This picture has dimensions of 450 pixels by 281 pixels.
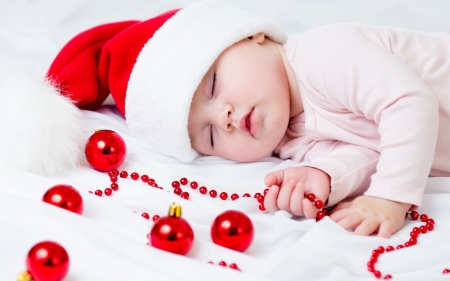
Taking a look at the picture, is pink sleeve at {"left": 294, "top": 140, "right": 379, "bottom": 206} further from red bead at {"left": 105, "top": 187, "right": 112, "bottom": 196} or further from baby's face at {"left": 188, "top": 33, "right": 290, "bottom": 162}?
red bead at {"left": 105, "top": 187, "right": 112, "bottom": 196}

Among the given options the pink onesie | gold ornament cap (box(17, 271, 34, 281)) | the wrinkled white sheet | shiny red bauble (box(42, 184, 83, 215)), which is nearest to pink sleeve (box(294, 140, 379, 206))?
the pink onesie

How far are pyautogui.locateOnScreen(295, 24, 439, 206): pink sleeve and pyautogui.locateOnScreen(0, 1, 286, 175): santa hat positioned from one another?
22 cm

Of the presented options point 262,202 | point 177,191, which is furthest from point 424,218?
point 177,191

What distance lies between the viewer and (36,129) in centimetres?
137

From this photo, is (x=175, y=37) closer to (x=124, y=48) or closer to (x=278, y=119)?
(x=124, y=48)

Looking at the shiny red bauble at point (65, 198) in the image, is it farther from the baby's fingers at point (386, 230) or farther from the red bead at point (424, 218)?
the red bead at point (424, 218)

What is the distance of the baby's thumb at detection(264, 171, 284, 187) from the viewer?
133 cm

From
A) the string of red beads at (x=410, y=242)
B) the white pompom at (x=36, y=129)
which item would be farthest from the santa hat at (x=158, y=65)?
the string of red beads at (x=410, y=242)

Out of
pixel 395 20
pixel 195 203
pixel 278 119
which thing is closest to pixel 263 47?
pixel 278 119

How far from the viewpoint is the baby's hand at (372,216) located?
3.81ft

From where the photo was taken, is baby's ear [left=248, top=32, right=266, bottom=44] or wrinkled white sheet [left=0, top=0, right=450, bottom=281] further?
baby's ear [left=248, top=32, right=266, bottom=44]

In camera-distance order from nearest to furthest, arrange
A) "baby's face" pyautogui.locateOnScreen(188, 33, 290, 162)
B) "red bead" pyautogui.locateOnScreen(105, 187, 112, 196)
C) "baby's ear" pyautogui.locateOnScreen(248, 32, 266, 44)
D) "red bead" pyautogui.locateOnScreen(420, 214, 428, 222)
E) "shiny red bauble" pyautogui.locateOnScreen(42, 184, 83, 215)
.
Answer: "shiny red bauble" pyautogui.locateOnScreen(42, 184, 83, 215) < "red bead" pyautogui.locateOnScreen(420, 214, 428, 222) < "red bead" pyautogui.locateOnScreen(105, 187, 112, 196) < "baby's face" pyautogui.locateOnScreen(188, 33, 290, 162) < "baby's ear" pyautogui.locateOnScreen(248, 32, 266, 44)

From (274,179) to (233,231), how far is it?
32cm

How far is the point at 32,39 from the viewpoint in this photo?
2.12 m
